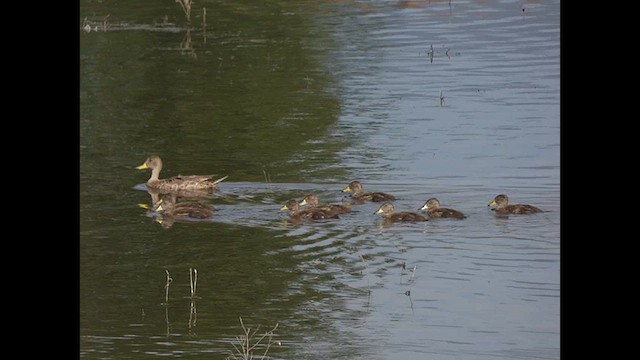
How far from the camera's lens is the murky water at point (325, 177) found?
30.6 feet

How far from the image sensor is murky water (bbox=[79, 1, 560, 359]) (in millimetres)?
9312

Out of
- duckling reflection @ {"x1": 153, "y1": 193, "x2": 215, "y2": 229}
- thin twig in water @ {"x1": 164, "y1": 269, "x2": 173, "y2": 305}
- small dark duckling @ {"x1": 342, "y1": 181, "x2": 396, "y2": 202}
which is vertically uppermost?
small dark duckling @ {"x1": 342, "y1": 181, "x2": 396, "y2": 202}

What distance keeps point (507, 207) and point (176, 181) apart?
11.4 feet

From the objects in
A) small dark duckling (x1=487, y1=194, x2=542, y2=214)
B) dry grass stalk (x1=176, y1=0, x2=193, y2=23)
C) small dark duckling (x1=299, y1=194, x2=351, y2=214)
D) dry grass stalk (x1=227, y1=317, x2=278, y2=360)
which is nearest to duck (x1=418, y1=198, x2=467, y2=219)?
small dark duckling (x1=487, y1=194, x2=542, y2=214)

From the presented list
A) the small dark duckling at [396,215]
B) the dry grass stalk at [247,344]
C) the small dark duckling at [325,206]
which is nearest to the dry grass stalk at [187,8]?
the small dark duckling at [325,206]

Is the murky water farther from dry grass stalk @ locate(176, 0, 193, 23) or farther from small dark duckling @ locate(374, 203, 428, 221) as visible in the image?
dry grass stalk @ locate(176, 0, 193, 23)

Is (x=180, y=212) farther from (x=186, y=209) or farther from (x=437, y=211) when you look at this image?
(x=437, y=211)

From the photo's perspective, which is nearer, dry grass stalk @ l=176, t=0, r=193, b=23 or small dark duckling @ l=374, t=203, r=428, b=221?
→ small dark duckling @ l=374, t=203, r=428, b=221

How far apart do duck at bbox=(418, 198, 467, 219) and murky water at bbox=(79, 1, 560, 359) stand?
3.0 inches

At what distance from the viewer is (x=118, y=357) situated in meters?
8.73

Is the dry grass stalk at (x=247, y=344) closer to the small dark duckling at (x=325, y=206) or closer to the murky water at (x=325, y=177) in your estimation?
the murky water at (x=325, y=177)

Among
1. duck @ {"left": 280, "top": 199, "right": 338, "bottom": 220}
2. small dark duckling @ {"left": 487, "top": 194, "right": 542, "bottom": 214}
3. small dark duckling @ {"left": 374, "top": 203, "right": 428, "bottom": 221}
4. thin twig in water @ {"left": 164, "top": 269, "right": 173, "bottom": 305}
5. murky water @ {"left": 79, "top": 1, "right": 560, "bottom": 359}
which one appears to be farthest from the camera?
duck @ {"left": 280, "top": 199, "right": 338, "bottom": 220}

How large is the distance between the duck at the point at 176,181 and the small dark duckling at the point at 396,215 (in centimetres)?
208
